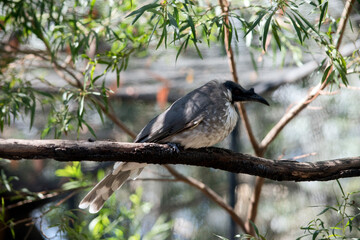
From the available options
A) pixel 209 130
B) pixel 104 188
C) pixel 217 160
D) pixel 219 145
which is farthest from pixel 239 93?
pixel 219 145

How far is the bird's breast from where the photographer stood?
255cm

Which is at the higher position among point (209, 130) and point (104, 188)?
point (209, 130)

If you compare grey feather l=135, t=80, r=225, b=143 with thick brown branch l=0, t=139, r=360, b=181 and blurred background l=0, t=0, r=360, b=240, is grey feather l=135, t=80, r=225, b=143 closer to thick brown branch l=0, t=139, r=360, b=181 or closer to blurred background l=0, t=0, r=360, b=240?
thick brown branch l=0, t=139, r=360, b=181

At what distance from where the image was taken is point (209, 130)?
103 inches

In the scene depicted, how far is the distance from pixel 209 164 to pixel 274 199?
217 centimetres

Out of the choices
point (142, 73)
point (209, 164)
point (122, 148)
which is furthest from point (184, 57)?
point (122, 148)

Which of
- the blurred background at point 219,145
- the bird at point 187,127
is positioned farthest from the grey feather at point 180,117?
the blurred background at point 219,145

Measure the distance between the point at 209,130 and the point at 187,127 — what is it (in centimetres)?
13

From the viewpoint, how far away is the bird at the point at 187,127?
258 cm

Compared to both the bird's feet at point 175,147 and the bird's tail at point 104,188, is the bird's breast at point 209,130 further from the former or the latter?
the bird's tail at point 104,188

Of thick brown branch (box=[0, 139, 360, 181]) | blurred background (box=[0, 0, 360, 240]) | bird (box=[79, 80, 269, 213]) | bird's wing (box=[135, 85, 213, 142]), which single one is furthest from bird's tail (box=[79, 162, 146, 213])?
blurred background (box=[0, 0, 360, 240])

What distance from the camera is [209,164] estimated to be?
2352 mm

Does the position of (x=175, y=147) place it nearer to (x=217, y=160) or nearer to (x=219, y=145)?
(x=217, y=160)

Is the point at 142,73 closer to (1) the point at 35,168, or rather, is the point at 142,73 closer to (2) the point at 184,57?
(2) the point at 184,57
